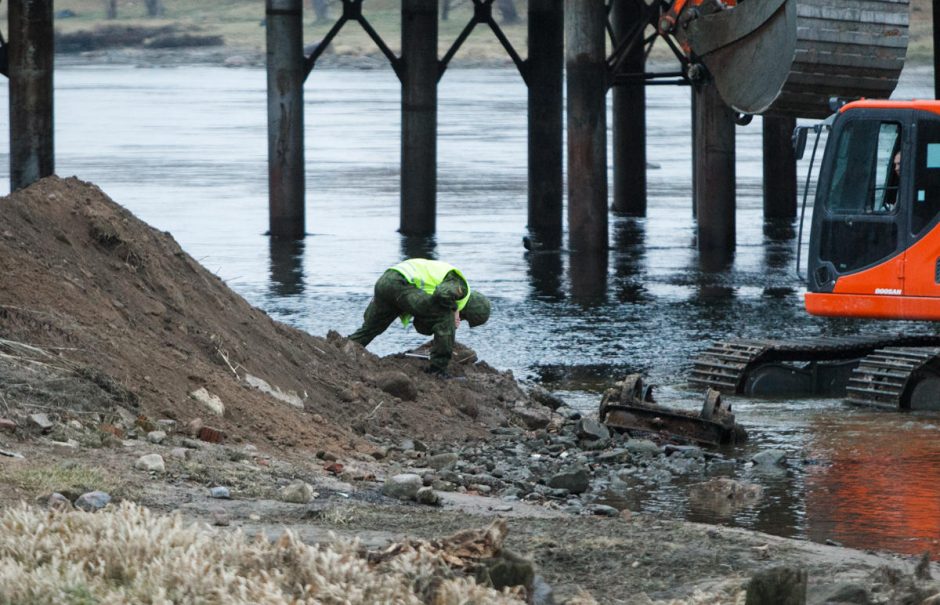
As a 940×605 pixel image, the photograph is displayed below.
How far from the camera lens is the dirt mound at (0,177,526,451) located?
11156 millimetres

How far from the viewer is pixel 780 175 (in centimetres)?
2958

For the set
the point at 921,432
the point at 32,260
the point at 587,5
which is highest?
the point at 587,5

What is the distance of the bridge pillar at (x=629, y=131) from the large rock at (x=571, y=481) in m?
17.3

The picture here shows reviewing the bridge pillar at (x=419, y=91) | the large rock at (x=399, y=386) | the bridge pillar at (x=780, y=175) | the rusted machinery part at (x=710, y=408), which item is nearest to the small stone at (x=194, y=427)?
the large rock at (x=399, y=386)

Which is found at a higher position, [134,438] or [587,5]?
[587,5]

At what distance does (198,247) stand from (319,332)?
8.15m

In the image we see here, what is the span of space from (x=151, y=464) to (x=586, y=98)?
13.9 metres

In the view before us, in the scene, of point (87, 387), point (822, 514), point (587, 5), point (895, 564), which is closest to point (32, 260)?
point (87, 387)

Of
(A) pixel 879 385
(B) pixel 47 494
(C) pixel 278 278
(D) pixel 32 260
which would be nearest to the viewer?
(B) pixel 47 494

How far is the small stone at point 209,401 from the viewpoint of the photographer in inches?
448

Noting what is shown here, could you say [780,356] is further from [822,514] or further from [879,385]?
[822,514]

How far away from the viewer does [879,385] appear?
14.6m

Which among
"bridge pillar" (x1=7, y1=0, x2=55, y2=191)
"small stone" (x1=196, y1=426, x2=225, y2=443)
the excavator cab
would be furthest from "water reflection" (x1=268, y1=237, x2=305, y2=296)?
"small stone" (x1=196, y1=426, x2=225, y2=443)

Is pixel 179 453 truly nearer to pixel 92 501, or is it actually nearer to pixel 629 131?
pixel 92 501
